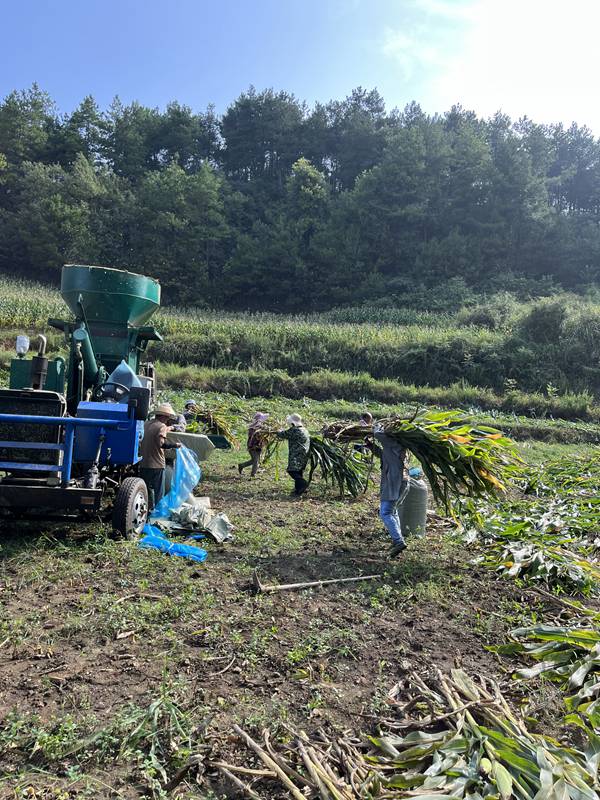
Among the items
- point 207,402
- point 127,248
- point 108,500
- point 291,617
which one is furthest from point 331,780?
point 127,248

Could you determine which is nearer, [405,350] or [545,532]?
[545,532]

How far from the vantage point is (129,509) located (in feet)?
19.6

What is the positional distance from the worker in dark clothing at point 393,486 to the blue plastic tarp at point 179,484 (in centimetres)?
269

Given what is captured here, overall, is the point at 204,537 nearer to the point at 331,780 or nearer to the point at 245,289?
the point at 331,780

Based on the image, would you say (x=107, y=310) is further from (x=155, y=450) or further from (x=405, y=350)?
(x=405, y=350)

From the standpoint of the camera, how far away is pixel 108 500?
7559mm

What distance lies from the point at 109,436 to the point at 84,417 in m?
0.35

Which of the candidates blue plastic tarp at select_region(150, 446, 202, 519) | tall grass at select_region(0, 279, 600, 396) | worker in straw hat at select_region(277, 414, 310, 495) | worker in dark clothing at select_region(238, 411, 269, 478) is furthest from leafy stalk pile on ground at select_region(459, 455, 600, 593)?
tall grass at select_region(0, 279, 600, 396)

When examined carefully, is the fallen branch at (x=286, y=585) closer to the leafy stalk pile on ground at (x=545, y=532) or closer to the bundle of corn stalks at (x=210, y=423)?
the leafy stalk pile on ground at (x=545, y=532)

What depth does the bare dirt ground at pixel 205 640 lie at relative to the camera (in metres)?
2.96

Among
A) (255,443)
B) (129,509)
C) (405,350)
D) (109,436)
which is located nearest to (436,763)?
(129,509)

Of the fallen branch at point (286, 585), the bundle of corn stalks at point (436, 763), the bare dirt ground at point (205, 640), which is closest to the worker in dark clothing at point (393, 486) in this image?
the bare dirt ground at point (205, 640)

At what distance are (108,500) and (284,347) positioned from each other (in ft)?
57.6

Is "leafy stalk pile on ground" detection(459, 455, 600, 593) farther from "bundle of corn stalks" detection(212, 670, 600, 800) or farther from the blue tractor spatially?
the blue tractor
